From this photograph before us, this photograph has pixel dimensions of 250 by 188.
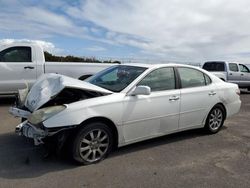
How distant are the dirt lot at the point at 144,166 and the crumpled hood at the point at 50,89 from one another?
81cm

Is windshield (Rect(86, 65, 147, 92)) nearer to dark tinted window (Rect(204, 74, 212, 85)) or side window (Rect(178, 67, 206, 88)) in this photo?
side window (Rect(178, 67, 206, 88))

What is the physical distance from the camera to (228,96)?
6.72 meters

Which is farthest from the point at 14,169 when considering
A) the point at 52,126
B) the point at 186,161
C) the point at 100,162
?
the point at 186,161

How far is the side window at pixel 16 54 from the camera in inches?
371

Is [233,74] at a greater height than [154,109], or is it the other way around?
[233,74]

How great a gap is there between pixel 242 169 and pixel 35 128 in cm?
305

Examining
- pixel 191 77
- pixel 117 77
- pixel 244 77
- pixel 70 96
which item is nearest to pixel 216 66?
pixel 244 77

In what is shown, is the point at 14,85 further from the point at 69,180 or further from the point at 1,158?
the point at 69,180

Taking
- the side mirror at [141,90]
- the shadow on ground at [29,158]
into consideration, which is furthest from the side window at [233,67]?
Answer: the side mirror at [141,90]

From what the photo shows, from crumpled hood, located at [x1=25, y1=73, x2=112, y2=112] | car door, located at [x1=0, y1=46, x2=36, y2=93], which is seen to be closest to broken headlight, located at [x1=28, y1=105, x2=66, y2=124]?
crumpled hood, located at [x1=25, y1=73, x2=112, y2=112]

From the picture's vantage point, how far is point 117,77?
5590mm

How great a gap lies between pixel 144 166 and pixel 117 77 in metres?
1.75

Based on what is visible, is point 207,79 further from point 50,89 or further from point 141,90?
point 50,89

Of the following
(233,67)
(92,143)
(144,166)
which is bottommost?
(144,166)
